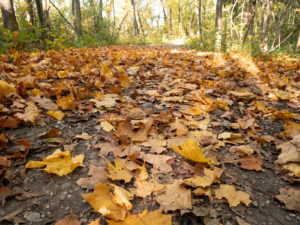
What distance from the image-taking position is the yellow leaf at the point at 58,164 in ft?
3.22

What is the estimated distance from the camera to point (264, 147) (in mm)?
1354

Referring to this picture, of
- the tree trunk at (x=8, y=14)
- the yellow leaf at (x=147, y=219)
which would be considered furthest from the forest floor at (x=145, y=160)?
the tree trunk at (x=8, y=14)

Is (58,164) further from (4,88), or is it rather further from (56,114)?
(4,88)

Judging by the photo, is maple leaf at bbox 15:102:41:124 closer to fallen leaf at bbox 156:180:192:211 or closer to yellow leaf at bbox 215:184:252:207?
fallen leaf at bbox 156:180:192:211

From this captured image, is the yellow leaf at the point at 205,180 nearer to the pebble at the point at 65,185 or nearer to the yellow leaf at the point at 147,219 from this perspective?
the yellow leaf at the point at 147,219

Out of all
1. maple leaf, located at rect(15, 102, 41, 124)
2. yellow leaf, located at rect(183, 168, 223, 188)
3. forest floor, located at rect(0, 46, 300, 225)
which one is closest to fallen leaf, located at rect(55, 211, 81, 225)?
forest floor, located at rect(0, 46, 300, 225)

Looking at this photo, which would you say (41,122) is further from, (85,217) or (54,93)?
(85,217)

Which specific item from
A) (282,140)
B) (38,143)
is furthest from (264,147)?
(38,143)

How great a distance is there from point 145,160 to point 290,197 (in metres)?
0.75

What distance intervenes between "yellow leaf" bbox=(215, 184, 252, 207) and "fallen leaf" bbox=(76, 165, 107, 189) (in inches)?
22.2

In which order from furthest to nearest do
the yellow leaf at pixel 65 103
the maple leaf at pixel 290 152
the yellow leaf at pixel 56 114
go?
the yellow leaf at pixel 65 103 < the yellow leaf at pixel 56 114 < the maple leaf at pixel 290 152

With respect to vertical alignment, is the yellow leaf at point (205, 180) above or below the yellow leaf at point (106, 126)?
below

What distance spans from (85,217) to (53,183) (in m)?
0.26

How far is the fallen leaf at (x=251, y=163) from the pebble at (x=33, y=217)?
1070 mm
